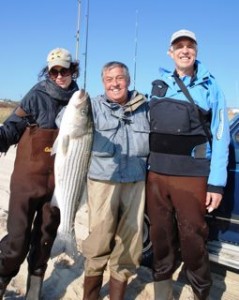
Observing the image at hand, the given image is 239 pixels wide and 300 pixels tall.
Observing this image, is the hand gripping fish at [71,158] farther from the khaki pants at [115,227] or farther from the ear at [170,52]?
the ear at [170,52]

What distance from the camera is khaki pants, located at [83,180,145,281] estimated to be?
377 centimetres

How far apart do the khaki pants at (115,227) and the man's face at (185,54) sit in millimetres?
1054

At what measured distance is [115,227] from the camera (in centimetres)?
387

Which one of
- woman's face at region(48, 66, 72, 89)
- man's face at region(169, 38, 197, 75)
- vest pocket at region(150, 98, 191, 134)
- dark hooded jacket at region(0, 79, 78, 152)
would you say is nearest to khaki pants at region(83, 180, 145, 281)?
vest pocket at region(150, 98, 191, 134)

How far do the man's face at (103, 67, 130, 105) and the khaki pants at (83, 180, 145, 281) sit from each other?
2.40ft

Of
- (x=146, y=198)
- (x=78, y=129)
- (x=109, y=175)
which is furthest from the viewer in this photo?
(x=146, y=198)

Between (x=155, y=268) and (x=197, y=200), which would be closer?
(x=197, y=200)

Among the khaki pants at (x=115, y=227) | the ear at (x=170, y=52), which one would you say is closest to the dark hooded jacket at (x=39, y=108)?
the khaki pants at (x=115, y=227)

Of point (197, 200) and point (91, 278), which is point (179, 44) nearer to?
point (197, 200)

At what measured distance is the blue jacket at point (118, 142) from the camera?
3.69m

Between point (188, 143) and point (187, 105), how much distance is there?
12.7 inches

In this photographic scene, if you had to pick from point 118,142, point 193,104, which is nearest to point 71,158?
point 118,142

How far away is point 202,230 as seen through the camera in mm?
3836

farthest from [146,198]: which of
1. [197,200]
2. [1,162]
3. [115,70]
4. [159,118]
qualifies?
[1,162]
